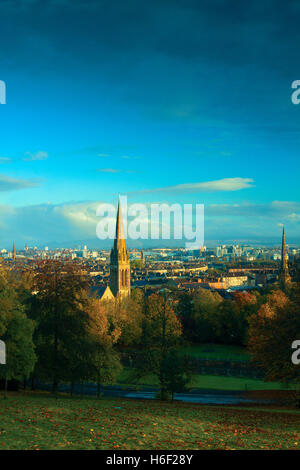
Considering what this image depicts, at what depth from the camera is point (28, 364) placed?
23078 millimetres

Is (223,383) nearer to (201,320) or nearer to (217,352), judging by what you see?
(217,352)

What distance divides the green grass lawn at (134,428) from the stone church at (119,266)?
8164 centimetres

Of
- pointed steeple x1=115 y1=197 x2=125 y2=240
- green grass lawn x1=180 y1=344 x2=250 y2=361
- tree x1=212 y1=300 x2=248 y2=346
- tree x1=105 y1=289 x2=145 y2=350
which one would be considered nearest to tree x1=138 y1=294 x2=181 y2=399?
green grass lawn x1=180 y1=344 x2=250 y2=361

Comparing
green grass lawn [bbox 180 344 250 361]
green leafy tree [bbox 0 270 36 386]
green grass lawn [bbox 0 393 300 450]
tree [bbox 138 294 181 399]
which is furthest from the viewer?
green grass lawn [bbox 180 344 250 361]

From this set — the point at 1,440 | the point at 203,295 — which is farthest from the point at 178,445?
the point at 203,295

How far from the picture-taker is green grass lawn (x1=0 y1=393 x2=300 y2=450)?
12.0 meters

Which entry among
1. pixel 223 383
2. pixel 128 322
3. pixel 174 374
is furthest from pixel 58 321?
pixel 128 322

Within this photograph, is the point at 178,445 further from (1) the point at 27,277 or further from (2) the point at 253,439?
(1) the point at 27,277

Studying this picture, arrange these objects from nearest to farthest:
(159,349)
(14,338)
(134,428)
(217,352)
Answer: (134,428), (14,338), (159,349), (217,352)

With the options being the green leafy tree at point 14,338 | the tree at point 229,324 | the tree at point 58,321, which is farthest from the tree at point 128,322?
the green leafy tree at point 14,338

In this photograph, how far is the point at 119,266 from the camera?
102250 millimetres

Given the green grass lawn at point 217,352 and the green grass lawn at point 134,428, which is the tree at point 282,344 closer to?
the green grass lawn at point 134,428

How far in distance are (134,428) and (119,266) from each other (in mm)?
88121

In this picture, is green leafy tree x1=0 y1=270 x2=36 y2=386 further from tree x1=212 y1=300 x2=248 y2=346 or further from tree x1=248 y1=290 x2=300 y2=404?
tree x1=212 y1=300 x2=248 y2=346
